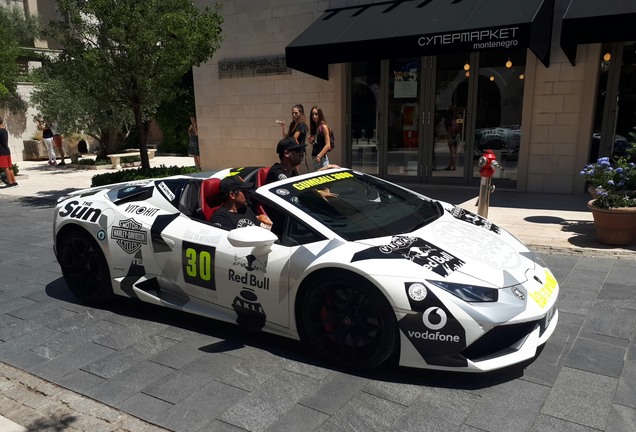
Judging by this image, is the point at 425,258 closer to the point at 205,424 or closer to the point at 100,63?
the point at 205,424

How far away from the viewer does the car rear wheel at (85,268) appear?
4605 millimetres

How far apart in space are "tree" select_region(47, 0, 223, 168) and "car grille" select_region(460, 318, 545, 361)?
335 inches

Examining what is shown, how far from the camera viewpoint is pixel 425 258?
324 centimetres

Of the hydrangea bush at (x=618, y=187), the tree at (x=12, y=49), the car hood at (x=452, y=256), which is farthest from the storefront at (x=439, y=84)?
the tree at (x=12, y=49)

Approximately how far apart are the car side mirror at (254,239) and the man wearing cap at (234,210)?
1.45ft

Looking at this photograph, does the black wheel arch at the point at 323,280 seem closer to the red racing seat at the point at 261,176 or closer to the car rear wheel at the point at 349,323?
the car rear wheel at the point at 349,323

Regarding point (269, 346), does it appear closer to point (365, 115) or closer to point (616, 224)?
point (616, 224)

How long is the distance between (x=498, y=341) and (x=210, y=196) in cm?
274

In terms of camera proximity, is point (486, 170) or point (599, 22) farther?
point (599, 22)

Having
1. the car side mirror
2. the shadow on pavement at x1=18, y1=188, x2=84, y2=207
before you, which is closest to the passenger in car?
the car side mirror

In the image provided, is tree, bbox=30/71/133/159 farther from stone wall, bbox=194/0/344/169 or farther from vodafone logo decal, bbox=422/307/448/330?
vodafone logo decal, bbox=422/307/448/330

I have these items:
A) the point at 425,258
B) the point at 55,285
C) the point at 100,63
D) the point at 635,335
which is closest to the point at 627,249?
the point at 635,335

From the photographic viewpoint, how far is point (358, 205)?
156 inches

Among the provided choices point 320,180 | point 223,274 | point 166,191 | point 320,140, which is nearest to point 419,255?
point 320,180
